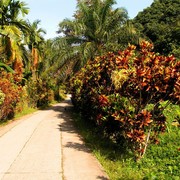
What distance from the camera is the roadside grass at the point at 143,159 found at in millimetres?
6660

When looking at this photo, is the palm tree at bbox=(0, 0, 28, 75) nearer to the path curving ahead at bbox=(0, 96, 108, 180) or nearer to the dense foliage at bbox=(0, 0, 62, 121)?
the dense foliage at bbox=(0, 0, 62, 121)

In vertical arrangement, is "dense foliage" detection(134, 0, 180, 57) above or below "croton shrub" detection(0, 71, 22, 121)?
above

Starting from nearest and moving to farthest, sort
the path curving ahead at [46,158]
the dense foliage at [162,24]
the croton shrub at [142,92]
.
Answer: the path curving ahead at [46,158] → the croton shrub at [142,92] → the dense foliage at [162,24]

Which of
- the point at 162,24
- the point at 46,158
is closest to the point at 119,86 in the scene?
the point at 46,158

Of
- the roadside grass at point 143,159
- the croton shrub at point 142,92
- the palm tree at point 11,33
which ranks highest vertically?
the palm tree at point 11,33

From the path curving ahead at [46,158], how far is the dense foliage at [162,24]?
14877mm

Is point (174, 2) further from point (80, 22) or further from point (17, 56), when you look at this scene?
point (17, 56)

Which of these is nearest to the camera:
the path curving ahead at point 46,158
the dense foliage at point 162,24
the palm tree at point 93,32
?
the path curving ahead at point 46,158

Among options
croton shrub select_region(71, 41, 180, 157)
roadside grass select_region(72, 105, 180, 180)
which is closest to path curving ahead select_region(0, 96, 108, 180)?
roadside grass select_region(72, 105, 180, 180)

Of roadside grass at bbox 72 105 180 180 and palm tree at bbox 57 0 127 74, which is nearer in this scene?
roadside grass at bbox 72 105 180 180

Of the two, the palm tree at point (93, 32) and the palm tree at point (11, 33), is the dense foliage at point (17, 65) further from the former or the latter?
the palm tree at point (93, 32)

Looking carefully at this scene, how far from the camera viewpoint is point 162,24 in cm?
2841

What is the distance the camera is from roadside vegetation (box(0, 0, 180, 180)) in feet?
23.7

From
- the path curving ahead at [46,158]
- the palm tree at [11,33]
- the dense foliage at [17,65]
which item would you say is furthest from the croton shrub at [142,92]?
the palm tree at [11,33]
